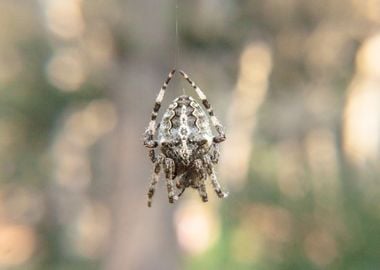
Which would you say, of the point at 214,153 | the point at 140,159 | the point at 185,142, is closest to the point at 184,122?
the point at 185,142

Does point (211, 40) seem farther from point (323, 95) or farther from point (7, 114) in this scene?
point (7, 114)

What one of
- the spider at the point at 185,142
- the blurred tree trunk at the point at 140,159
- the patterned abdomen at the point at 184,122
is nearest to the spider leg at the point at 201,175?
the spider at the point at 185,142

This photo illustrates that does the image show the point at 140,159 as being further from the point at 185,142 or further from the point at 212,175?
the point at 185,142

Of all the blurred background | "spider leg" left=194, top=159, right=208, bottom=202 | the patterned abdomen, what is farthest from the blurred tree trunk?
the patterned abdomen

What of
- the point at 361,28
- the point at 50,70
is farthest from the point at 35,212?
the point at 361,28

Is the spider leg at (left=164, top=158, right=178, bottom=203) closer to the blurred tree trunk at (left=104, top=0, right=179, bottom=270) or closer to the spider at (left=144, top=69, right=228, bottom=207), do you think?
the spider at (left=144, top=69, right=228, bottom=207)

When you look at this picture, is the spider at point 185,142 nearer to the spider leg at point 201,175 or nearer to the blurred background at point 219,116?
the spider leg at point 201,175
